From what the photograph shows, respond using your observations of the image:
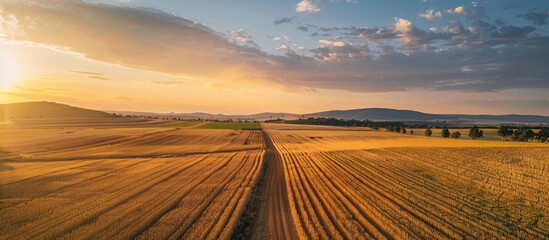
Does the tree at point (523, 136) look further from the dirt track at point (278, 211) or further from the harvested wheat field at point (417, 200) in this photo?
the dirt track at point (278, 211)

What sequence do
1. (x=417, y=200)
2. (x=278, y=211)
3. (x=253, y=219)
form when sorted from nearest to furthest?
(x=253, y=219)
(x=278, y=211)
(x=417, y=200)

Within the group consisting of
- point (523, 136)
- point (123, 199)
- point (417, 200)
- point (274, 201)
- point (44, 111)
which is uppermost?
point (44, 111)

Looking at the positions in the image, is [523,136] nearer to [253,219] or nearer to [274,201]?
[274,201]

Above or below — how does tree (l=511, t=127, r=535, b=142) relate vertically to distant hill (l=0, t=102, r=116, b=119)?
below

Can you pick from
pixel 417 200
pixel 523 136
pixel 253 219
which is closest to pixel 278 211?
pixel 253 219

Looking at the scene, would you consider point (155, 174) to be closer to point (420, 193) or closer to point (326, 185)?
point (326, 185)

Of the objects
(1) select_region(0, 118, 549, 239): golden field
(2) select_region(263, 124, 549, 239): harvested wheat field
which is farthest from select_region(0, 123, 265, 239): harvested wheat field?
(2) select_region(263, 124, 549, 239): harvested wheat field

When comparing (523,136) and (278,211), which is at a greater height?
(523,136)

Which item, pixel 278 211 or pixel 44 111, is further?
pixel 44 111

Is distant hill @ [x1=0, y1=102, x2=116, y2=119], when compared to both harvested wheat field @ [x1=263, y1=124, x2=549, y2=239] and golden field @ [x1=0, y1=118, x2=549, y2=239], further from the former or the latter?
harvested wheat field @ [x1=263, y1=124, x2=549, y2=239]
